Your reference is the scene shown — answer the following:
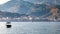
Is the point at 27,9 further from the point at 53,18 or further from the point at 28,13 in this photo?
the point at 53,18

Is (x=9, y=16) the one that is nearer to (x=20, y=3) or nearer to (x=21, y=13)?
(x=21, y=13)

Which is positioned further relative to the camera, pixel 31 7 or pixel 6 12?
pixel 31 7

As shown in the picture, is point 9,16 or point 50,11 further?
point 50,11

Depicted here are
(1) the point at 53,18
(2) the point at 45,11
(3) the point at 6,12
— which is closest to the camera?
(1) the point at 53,18

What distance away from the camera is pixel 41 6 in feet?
450

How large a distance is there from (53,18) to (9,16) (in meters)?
23.0

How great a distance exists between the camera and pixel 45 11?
134875 mm

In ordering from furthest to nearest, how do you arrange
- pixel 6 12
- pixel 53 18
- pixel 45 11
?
pixel 45 11, pixel 6 12, pixel 53 18

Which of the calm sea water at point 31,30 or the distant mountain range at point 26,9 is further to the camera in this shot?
the distant mountain range at point 26,9

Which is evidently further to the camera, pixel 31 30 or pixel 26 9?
pixel 26 9

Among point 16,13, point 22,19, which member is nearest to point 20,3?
point 16,13

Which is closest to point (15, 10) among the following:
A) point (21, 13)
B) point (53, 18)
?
point (21, 13)

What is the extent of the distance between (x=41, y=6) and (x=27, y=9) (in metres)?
8.59

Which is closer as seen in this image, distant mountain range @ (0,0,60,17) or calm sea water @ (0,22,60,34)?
calm sea water @ (0,22,60,34)
